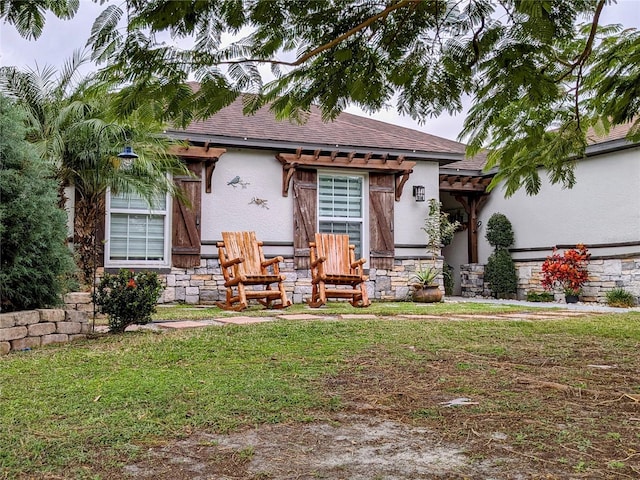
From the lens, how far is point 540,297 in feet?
34.1

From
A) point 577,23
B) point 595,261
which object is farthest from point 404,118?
point 595,261

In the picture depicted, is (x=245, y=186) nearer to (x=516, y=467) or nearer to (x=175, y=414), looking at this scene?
(x=175, y=414)

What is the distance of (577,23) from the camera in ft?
8.39

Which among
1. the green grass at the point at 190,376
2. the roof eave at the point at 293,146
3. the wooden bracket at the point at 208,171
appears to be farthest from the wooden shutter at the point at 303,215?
the green grass at the point at 190,376

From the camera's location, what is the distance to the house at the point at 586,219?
30.5 feet

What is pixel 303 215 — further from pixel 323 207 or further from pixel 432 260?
pixel 432 260

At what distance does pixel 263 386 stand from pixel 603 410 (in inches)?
58.3

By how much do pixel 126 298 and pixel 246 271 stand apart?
116 inches

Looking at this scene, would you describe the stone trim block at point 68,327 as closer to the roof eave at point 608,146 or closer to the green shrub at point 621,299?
the green shrub at point 621,299

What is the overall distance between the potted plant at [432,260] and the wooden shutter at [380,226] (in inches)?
22.8

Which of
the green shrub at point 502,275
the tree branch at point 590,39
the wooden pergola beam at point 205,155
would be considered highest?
the wooden pergola beam at point 205,155

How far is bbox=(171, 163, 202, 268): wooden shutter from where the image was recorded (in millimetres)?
8555

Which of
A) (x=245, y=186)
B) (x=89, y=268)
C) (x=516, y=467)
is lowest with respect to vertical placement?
(x=516, y=467)

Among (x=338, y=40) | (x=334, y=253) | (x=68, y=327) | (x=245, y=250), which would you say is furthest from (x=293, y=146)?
(x=338, y=40)
